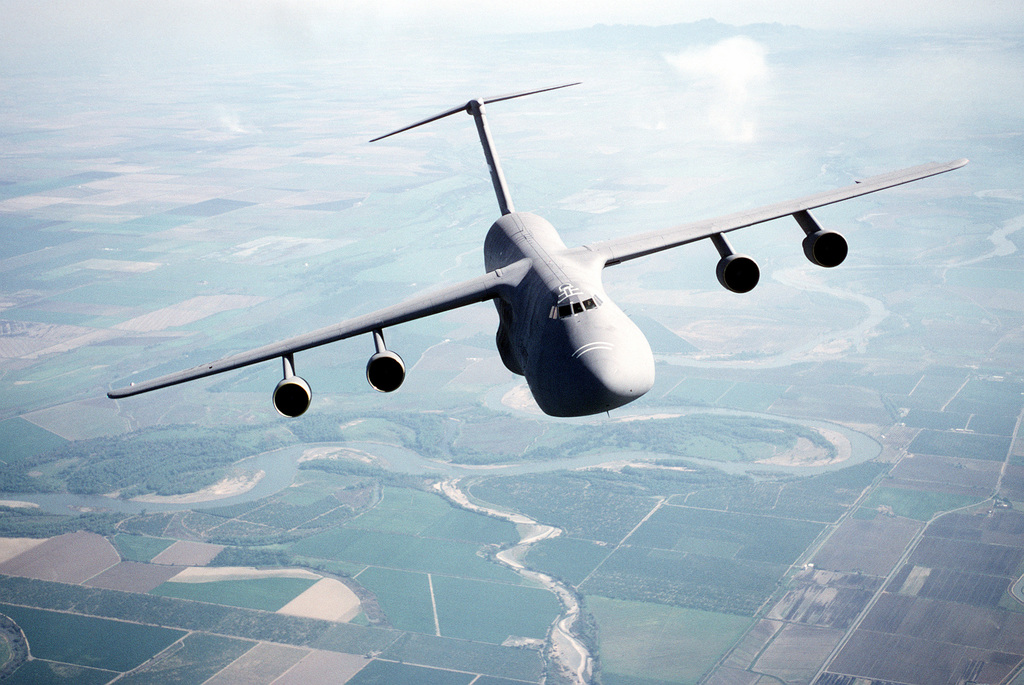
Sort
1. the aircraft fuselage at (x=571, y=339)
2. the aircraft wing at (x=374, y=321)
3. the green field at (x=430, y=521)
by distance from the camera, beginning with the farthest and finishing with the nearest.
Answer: the green field at (x=430, y=521) → the aircraft wing at (x=374, y=321) → the aircraft fuselage at (x=571, y=339)

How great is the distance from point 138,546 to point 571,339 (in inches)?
6573

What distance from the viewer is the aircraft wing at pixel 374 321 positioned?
2375 cm

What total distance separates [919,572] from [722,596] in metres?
33.7

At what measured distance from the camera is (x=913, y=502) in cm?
17662

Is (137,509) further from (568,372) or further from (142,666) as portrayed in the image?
(568,372)

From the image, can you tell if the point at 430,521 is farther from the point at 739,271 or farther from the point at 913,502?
the point at 739,271

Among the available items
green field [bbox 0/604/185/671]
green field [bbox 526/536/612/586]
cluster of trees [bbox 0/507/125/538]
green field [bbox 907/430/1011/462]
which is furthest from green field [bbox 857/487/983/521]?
cluster of trees [bbox 0/507/125/538]

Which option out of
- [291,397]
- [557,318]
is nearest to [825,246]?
[557,318]

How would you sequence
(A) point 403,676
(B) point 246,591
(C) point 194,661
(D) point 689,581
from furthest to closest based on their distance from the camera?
(B) point 246,591, (D) point 689,581, (C) point 194,661, (A) point 403,676

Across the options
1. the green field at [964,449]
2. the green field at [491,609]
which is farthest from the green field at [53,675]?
the green field at [964,449]

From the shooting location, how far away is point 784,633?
5753 inches

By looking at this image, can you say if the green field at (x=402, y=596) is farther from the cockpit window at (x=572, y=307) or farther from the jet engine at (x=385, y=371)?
the cockpit window at (x=572, y=307)

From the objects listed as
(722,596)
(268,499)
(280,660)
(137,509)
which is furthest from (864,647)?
(137,509)

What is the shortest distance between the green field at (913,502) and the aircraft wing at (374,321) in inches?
6540
